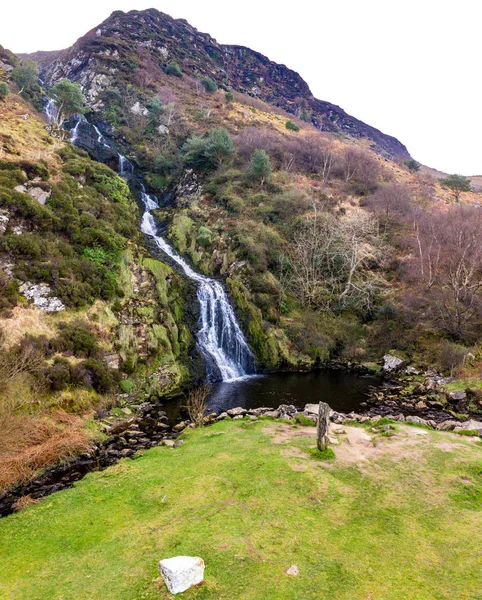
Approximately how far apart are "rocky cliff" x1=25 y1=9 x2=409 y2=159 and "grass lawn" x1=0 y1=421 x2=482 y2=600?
7335 centimetres

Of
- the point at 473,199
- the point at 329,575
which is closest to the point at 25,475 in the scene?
the point at 329,575

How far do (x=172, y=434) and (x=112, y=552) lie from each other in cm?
836

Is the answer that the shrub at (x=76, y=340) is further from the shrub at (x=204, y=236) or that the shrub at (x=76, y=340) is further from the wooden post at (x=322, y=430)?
the shrub at (x=204, y=236)

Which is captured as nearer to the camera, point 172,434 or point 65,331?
point 172,434

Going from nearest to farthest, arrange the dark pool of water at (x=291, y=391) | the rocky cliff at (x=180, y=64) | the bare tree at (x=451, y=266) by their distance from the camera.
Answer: the dark pool of water at (x=291, y=391)
the bare tree at (x=451, y=266)
the rocky cliff at (x=180, y=64)

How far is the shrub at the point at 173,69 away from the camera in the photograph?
258 feet

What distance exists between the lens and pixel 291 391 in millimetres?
22094

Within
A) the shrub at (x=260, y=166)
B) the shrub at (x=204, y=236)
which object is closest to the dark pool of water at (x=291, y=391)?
the shrub at (x=204, y=236)

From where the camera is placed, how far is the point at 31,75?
46500 mm

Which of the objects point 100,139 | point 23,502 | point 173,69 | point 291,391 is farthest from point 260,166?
point 173,69

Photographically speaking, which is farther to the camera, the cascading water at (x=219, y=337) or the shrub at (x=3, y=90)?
the shrub at (x=3, y=90)

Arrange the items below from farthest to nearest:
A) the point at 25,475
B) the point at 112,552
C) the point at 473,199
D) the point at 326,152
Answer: the point at 473,199, the point at 326,152, the point at 25,475, the point at 112,552

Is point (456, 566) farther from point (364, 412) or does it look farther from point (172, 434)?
point (364, 412)

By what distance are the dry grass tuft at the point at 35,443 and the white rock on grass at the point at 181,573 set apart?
25.4ft
